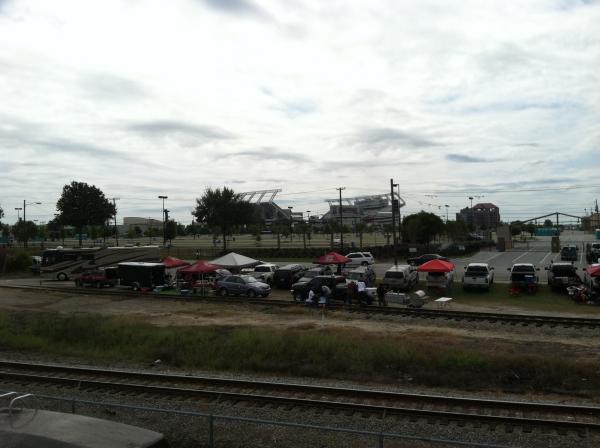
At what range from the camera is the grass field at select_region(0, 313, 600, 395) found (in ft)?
44.5

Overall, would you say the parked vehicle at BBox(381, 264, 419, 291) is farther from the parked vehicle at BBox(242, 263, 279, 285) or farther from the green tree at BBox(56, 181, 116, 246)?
the green tree at BBox(56, 181, 116, 246)

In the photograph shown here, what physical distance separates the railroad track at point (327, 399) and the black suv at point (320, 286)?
15.1 m

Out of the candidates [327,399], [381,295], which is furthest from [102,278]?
[327,399]

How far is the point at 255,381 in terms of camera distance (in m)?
13.3

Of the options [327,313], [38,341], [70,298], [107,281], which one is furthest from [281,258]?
[38,341]

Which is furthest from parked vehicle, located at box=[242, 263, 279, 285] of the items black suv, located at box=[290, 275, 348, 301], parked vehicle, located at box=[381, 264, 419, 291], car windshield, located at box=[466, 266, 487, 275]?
car windshield, located at box=[466, 266, 487, 275]

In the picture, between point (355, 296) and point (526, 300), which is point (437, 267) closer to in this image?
point (526, 300)

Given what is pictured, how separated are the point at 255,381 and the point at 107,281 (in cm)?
2802

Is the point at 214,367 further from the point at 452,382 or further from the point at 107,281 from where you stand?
the point at 107,281

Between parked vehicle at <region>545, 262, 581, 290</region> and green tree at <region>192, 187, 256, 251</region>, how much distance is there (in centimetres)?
4566

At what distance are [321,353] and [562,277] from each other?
65.8 feet

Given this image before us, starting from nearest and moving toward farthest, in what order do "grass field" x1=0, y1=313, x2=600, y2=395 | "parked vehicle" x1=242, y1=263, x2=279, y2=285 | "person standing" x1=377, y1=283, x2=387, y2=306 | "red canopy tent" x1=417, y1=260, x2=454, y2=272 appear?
"grass field" x1=0, y1=313, x2=600, y2=395 → "person standing" x1=377, y1=283, x2=387, y2=306 → "red canopy tent" x1=417, y1=260, x2=454, y2=272 → "parked vehicle" x1=242, y1=263, x2=279, y2=285

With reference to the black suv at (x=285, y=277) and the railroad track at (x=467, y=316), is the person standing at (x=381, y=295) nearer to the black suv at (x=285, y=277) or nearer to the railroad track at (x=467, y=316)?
the railroad track at (x=467, y=316)

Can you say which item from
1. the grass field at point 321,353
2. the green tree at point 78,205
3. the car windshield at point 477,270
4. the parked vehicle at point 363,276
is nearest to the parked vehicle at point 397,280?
the parked vehicle at point 363,276
